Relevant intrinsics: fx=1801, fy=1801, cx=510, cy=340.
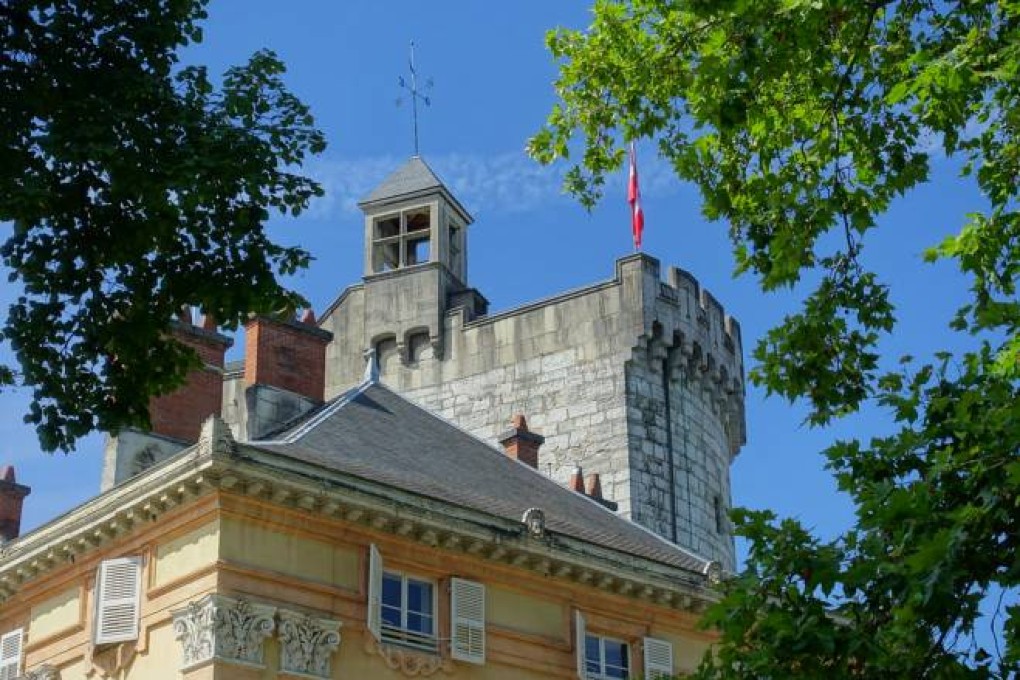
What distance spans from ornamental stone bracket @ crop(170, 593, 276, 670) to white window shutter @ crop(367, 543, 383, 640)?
1.45 metres

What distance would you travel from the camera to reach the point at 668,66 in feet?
53.1

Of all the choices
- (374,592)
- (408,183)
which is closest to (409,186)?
(408,183)

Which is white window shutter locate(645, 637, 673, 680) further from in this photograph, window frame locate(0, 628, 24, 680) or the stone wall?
the stone wall

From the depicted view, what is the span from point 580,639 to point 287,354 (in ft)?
21.7

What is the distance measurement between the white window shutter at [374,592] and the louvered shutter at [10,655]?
18.0 feet

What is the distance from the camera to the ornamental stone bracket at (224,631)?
21531 mm

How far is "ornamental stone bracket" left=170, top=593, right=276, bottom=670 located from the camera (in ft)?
70.6

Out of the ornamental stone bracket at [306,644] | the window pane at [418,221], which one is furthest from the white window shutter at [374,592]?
the window pane at [418,221]

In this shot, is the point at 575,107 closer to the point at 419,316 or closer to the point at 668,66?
the point at 668,66

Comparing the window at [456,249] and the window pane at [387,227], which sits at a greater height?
the window pane at [387,227]

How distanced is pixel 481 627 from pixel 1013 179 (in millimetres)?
11626

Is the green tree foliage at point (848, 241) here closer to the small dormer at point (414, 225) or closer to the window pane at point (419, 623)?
the window pane at point (419, 623)

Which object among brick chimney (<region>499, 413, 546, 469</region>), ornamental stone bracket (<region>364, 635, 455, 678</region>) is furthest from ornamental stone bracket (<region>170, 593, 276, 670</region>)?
brick chimney (<region>499, 413, 546, 469</region>)

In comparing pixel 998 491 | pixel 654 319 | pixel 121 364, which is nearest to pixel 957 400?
pixel 998 491
